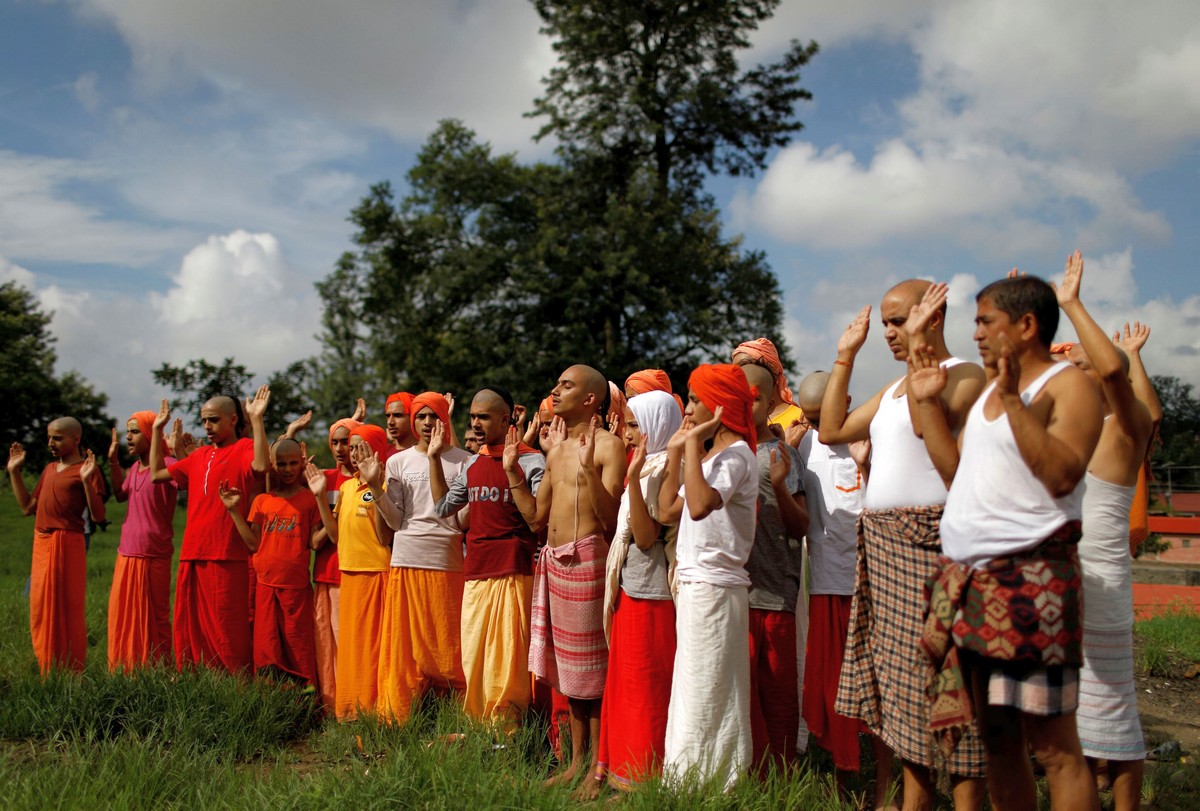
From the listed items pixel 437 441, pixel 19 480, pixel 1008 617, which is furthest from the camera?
pixel 19 480

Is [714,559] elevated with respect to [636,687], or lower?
elevated

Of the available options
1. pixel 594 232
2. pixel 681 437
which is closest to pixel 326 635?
pixel 681 437

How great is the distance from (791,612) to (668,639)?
58 centimetres

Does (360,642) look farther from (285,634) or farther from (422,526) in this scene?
(422,526)

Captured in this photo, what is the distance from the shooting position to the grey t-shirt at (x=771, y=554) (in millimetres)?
4273

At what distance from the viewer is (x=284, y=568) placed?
608 centimetres

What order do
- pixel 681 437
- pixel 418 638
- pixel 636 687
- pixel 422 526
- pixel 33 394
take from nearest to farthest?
pixel 681 437
pixel 636 687
pixel 418 638
pixel 422 526
pixel 33 394

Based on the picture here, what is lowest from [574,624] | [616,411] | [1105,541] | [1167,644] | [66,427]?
[1167,644]

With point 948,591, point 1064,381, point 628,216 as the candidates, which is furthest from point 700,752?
point 628,216

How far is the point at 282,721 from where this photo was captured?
17.8 feet

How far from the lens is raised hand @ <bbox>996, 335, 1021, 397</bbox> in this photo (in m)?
2.76

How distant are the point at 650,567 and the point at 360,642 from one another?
7.67 feet

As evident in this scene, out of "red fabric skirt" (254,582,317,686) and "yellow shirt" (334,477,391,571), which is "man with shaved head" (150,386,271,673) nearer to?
"red fabric skirt" (254,582,317,686)

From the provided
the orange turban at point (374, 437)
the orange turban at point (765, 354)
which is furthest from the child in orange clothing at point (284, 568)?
the orange turban at point (765, 354)
